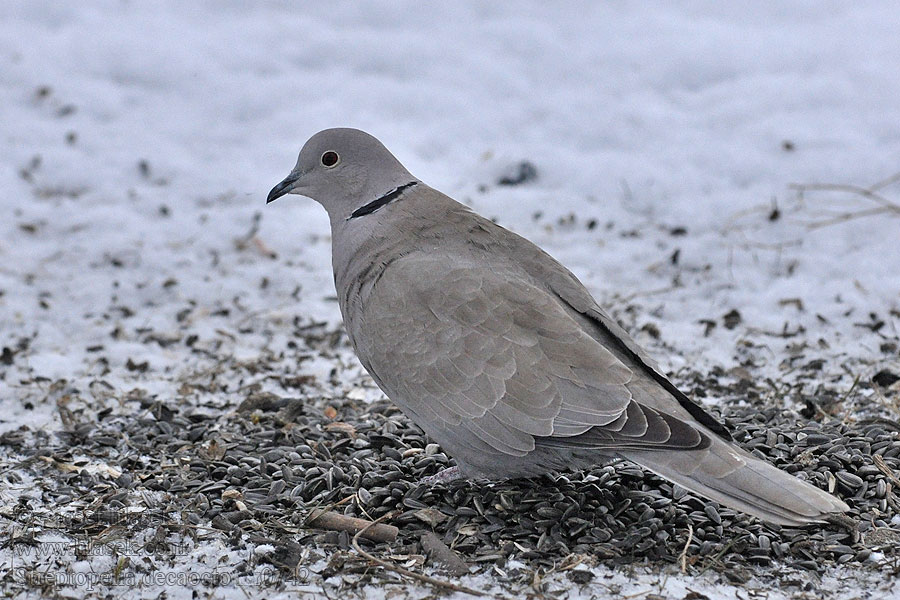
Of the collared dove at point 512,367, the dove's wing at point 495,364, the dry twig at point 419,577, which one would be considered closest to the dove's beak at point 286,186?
the collared dove at point 512,367

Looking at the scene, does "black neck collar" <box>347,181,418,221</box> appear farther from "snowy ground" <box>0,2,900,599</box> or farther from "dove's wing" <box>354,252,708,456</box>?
"snowy ground" <box>0,2,900,599</box>

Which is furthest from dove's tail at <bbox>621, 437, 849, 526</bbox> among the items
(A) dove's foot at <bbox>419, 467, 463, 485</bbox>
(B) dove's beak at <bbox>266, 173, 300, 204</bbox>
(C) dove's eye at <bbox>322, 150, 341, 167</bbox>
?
(B) dove's beak at <bbox>266, 173, 300, 204</bbox>

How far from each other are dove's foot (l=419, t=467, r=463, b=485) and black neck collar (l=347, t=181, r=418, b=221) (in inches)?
42.5

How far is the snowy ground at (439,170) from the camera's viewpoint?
5492 millimetres

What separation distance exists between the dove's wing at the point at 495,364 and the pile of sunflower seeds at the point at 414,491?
13.1 inches

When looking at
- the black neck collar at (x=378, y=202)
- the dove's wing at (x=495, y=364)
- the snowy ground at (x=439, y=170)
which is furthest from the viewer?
the snowy ground at (x=439, y=170)

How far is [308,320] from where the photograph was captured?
596 cm

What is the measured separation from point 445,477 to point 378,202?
1.15m

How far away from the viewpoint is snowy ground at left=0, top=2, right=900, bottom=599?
5492 millimetres

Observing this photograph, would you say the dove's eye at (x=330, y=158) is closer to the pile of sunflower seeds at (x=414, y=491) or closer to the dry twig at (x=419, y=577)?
the pile of sunflower seeds at (x=414, y=491)

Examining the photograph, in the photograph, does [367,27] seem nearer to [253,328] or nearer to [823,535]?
[253,328]

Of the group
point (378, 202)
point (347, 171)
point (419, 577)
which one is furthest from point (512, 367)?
point (347, 171)

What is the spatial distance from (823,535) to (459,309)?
4.67ft

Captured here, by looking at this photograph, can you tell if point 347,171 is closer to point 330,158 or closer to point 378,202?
point 330,158
